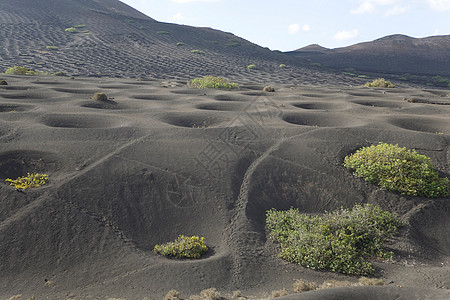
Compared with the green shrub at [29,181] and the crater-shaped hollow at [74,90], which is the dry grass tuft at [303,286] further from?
the crater-shaped hollow at [74,90]

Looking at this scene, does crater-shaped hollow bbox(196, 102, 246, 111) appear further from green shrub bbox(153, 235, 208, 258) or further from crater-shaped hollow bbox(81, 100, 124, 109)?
green shrub bbox(153, 235, 208, 258)

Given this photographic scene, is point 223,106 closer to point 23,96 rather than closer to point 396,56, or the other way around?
point 23,96

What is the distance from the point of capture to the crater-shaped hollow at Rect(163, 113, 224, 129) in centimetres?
1225

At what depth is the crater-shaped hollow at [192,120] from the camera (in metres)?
12.2

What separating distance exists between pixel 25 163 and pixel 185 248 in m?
4.71

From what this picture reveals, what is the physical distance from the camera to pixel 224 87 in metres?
23.1

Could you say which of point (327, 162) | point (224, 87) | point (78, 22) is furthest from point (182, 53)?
point (327, 162)

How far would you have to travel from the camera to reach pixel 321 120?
13.5m

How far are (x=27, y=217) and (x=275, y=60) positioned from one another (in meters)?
50.9

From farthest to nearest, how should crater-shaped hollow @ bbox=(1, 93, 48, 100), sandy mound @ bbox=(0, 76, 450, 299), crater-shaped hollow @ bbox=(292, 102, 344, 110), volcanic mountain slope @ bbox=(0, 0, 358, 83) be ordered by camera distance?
volcanic mountain slope @ bbox=(0, 0, 358, 83) → crater-shaped hollow @ bbox=(292, 102, 344, 110) → crater-shaped hollow @ bbox=(1, 93, 48, 100) → sandy mound @ bbox=(0, 76, 450, 299)

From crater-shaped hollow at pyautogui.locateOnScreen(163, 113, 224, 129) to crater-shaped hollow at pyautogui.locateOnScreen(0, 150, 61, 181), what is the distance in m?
4.34

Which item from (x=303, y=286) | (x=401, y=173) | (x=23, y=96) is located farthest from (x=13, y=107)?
(x=401, y=173)

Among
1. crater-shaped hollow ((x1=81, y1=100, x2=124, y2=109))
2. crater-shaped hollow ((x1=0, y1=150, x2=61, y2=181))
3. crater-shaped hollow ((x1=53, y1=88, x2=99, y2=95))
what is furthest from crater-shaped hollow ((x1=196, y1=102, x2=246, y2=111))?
crater-shaped hollow ((x1=0, y1=150, x2=61, y2=181))

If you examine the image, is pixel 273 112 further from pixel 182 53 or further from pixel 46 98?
pixel 182 53
